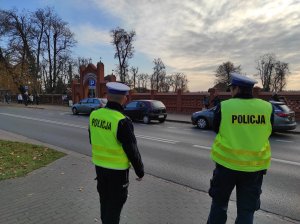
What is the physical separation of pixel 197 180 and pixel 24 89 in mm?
48091

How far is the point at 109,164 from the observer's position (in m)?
3.33

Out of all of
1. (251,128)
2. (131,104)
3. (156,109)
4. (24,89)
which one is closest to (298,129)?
(156,109)

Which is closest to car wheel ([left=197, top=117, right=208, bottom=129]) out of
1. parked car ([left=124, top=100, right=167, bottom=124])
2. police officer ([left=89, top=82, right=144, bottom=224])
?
parked car ([left=124, top=100, right=167, bottom=124])

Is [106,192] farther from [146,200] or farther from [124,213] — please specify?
[146,200]

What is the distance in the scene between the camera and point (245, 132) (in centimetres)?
328

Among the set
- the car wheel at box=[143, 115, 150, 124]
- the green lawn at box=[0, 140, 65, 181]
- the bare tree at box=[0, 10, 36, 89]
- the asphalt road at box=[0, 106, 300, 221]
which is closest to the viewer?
the asphalt road at box=[0, 106, 300, 221]

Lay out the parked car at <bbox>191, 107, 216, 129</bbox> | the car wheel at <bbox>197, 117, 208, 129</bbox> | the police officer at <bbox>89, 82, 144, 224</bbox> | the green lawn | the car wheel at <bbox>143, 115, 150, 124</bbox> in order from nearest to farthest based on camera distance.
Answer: the police officer at <bbox>89, 82, 144, 224</bbox>
the green lawn
the parked car at <bbox>191, 107, 216, 129</bbox>
the car wheel at <bbox>197, 117, 208, 129</bbox>
the car wheel at <bbox>143, 115, 150, 124</bbox>

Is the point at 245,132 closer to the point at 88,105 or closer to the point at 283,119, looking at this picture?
the point at 283,119

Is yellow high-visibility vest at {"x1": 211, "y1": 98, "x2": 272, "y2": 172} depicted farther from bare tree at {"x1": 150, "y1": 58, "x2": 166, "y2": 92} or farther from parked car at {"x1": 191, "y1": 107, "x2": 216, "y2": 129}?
bare tree at {"x1": 150, "y1": 58, "x2": 166, "y2": 92}

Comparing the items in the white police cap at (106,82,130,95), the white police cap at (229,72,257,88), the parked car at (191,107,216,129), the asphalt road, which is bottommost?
the asphalt road

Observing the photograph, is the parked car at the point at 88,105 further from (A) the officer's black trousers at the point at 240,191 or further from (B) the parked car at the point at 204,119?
(A) the officer's black trousers at the point at 240,191

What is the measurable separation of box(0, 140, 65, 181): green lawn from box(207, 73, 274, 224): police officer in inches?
183

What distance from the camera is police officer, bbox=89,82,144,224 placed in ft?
10.7

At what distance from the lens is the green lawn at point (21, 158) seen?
6911mm
